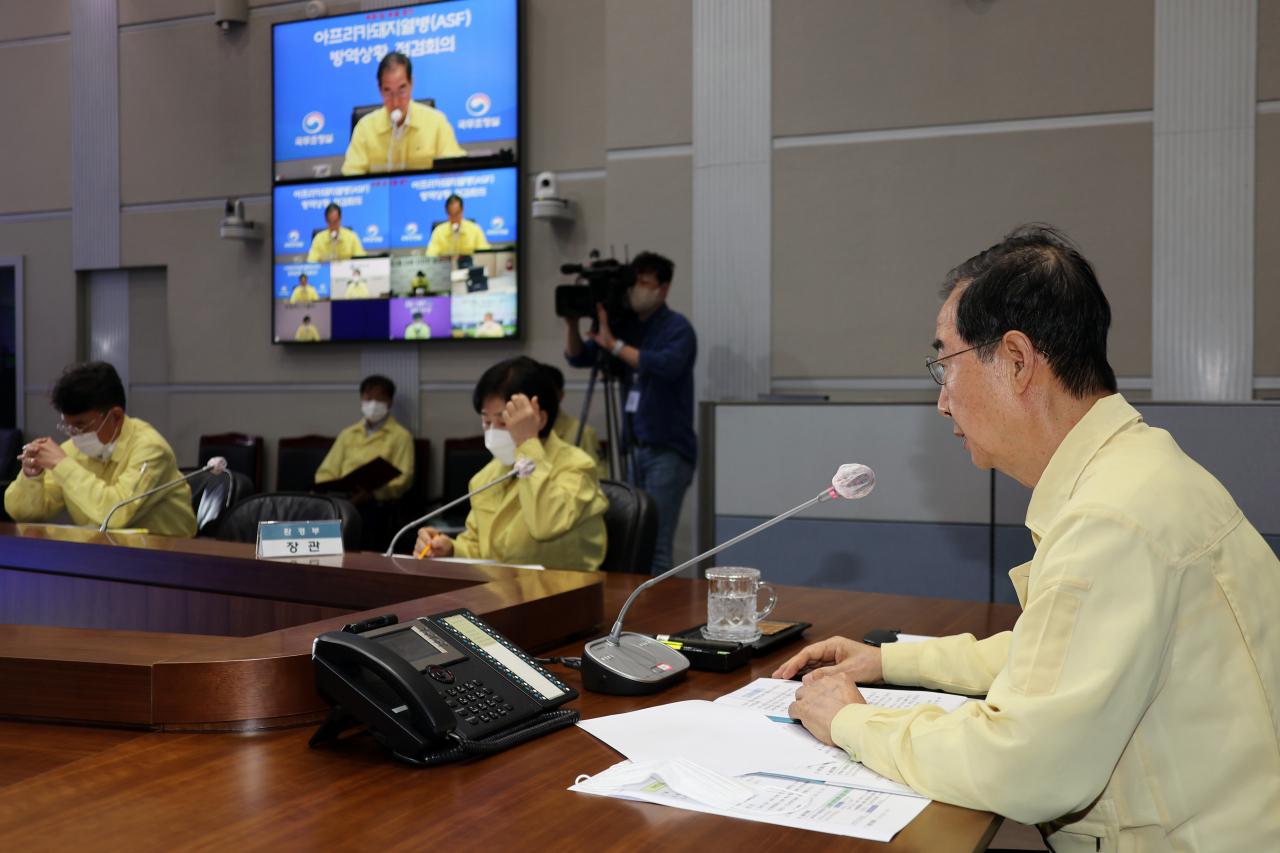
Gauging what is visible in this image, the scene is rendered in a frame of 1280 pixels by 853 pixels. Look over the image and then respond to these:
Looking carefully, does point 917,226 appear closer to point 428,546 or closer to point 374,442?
point 428,546

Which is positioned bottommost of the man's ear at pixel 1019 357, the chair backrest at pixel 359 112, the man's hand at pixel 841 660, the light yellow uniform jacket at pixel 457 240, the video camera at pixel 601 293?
the man's hand at pixel 841 660

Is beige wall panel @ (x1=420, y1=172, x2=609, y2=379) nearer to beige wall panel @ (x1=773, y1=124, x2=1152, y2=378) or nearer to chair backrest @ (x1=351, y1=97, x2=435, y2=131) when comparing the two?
chair backrest @ (x1=351, y1=97, x2=435, y2=131)

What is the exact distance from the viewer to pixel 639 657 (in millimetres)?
1437


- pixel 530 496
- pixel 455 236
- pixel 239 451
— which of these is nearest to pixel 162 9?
pixel 455 236

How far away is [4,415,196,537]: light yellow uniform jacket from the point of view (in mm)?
3203

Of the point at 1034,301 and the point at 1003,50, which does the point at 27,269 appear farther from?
the point at 1034,301

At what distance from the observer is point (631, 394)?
429 cm

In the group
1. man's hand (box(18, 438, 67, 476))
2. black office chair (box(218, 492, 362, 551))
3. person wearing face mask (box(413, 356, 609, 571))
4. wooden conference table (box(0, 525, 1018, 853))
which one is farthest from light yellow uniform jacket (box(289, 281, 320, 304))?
wooden conference table (box(0, 525, 1018, 853))

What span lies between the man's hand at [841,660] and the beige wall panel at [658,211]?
3303mm

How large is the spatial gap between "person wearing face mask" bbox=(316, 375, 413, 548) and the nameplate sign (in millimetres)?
3143

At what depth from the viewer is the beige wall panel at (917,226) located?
13.1ft

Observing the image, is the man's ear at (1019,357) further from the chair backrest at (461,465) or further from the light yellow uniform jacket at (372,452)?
the light yellow uniform jacket at (372,452)

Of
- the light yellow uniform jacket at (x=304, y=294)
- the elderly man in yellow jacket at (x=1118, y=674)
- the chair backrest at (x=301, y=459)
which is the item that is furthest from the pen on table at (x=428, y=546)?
the light yellow uniform jacket at (x=304, y=294)

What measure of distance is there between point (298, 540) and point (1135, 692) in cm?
180
